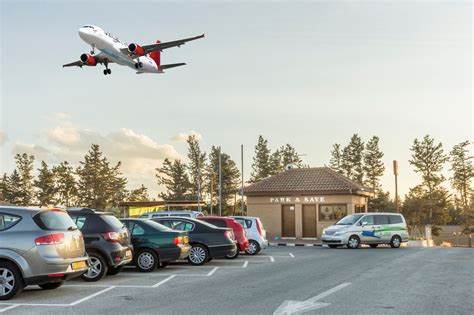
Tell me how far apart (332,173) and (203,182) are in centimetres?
5332

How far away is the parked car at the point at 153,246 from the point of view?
13.9 m

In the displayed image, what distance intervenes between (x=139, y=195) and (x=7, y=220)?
93.3 meters

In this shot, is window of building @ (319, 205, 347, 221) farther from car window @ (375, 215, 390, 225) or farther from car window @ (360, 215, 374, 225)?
car window @ (360, 215, 374, 225)

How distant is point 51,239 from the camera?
9359 millimetres

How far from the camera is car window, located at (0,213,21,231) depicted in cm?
938

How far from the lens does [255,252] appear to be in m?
20.4

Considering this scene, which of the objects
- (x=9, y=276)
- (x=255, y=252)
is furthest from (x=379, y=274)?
(x=9, y=276)

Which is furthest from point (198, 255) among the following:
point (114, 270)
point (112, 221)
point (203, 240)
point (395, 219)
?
point (395, 219)

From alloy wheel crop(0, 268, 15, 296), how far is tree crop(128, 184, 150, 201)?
296ft

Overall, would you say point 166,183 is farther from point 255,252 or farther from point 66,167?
point 255,252

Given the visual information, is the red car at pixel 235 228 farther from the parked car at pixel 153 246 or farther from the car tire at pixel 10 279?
the car tire at pixel 10 279

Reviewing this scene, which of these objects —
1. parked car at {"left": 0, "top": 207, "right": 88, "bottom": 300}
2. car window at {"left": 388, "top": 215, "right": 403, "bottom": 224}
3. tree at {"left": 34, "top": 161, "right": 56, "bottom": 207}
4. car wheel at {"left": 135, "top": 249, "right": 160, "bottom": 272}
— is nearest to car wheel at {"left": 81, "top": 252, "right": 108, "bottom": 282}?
car wheel at {"left": 135, "top": 249, "right": 160, "bottom": 272}

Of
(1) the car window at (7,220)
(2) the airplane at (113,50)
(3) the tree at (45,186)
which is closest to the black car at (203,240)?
(1) the car window at (7,220)

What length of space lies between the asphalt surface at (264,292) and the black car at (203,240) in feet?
1.37
